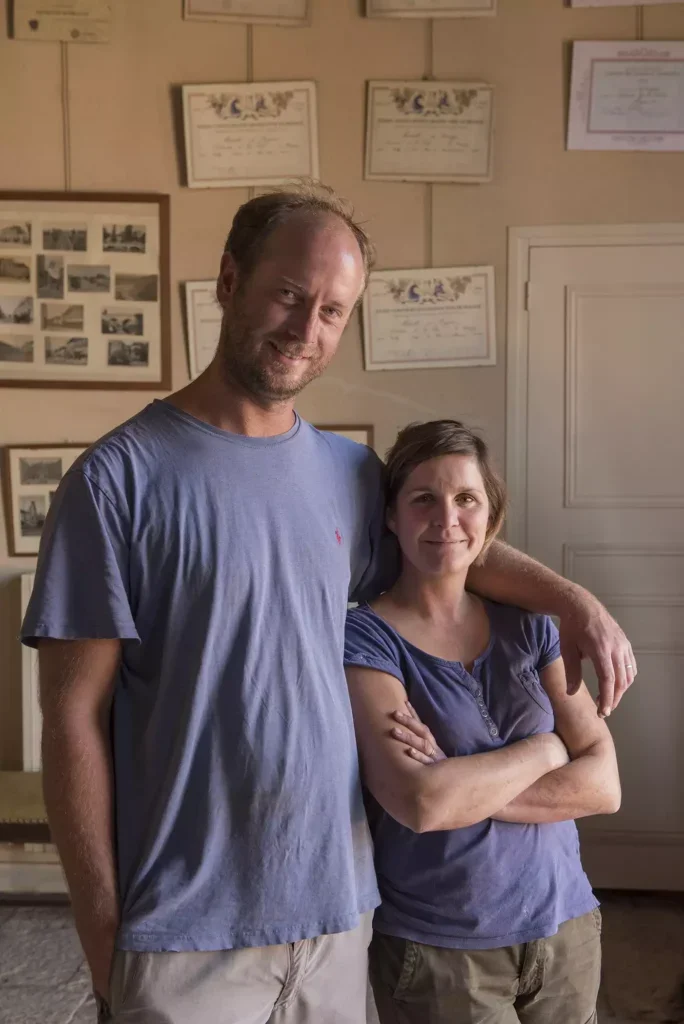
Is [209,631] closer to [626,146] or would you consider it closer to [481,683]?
[481,683]

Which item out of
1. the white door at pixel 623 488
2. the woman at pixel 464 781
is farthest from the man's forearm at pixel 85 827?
the white door at pixel 623 488

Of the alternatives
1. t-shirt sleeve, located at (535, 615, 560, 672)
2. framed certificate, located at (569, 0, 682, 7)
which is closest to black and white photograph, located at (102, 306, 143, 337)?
framed certificate, located at (569, 0, 682, 7)

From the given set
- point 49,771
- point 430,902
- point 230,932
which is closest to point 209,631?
point 49,771

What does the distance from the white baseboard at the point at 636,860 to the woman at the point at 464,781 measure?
6.29 feet

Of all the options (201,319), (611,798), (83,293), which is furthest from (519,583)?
(83,293)

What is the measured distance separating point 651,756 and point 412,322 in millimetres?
1721

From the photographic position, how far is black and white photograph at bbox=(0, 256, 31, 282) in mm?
3295

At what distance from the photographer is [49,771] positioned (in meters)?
1.23

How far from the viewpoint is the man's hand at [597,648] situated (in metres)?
1.43

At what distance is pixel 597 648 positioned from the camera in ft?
4.72

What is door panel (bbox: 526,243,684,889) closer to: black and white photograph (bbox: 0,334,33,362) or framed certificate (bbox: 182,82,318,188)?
framed certificate (bbox: 182,82,318,188)

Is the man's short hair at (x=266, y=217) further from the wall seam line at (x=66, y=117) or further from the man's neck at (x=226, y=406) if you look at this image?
the wall seam line at (x=66, y=117)

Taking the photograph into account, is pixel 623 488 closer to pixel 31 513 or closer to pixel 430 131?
pixel 430 131

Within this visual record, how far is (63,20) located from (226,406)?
8.24ft
